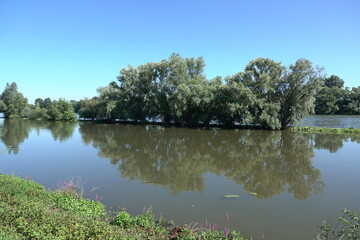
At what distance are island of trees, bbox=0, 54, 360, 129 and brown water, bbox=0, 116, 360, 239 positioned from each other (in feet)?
56.0

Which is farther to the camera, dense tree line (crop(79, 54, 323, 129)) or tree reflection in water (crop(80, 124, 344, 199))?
dense tree line (crop(79, 54, 323, 129))

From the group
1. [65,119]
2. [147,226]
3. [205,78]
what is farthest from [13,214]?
[65,119]

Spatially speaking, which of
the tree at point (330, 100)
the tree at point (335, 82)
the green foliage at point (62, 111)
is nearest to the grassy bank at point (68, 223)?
the green foliage at point (62, 111)

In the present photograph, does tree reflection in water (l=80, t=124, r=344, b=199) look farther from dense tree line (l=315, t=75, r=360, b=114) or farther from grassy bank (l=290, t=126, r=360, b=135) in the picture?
dense tree line (l=315, t=75, r=360, b=114)

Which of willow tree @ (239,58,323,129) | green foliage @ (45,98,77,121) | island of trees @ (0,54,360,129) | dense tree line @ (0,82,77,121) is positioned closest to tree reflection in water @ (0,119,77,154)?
island of trees @ (0,54,360,129)

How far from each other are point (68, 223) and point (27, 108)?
82656 millimetres

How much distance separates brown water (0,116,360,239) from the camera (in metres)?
7.96

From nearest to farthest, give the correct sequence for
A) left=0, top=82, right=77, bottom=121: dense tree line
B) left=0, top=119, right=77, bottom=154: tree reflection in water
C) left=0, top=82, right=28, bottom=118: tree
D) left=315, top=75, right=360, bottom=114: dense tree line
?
left=0, top=119, right=77, bottom=154: tree reflection in water → left=0, top=82, right=77, bottom=121: dense tree line → left=315, top=75, right=360, bottom=114: dense tree line → left=0, top=82, right=28, bottom=118: tree

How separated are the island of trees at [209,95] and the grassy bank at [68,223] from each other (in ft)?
105

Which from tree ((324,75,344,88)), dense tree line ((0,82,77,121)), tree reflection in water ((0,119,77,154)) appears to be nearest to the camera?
tree reflection in water ((0,119,77,154))

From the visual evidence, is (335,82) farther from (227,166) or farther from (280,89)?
(227,166)

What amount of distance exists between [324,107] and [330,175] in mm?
73805

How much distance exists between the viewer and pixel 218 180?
39.7 ft

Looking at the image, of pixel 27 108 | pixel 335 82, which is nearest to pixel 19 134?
pixel 27 108
